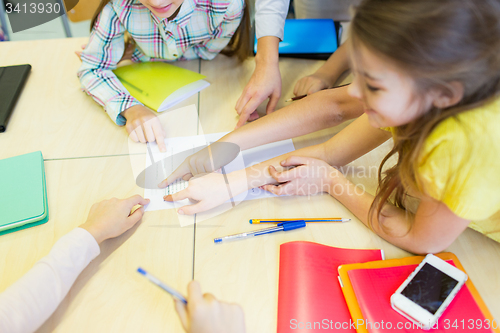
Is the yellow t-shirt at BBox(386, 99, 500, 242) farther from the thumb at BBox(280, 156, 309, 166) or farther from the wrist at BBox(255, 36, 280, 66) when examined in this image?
the wrist at BBox(255, 36, 280, 66)

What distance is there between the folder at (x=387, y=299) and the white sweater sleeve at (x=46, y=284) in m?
0.44

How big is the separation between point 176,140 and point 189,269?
352mm

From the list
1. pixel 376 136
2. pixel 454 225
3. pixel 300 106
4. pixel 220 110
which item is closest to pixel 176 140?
pixel 220 110

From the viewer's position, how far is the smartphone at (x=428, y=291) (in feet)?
1.74

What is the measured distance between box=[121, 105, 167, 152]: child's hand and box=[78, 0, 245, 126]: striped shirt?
0.04 metres

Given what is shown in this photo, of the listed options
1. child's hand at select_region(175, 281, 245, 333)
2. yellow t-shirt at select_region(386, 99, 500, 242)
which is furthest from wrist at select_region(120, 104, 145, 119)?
yellow t-shirt at select_region(386, 99, 500, 242)

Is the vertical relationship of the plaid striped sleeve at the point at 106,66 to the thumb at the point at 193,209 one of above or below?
above

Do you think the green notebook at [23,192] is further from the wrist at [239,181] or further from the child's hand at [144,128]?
the wrist at [239,181]

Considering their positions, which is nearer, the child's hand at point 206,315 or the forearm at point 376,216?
the child's hand at point 206,315

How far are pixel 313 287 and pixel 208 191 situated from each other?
0.28 metres

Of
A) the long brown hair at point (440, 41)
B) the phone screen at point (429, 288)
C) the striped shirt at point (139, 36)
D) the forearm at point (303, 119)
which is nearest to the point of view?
the long brown hair at point (440, 41)

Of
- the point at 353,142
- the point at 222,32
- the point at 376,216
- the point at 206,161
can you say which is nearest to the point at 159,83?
the point at 222,32

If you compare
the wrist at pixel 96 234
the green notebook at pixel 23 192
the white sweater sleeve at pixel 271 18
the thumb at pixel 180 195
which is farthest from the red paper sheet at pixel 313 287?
the white sweater sleeve at pixel 271 18

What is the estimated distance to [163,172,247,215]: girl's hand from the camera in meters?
0.71
